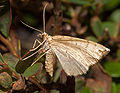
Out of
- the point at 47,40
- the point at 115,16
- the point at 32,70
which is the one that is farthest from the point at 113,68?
the point at 32,70

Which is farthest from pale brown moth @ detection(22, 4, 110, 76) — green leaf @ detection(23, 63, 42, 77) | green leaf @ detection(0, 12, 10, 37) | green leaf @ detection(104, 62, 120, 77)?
green leaf @ detection(104, 62, 120, 77)

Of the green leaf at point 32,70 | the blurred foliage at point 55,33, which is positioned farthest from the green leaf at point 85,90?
the green leaf at point 32,70

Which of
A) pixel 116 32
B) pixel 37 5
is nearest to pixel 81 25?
pixel 116 32

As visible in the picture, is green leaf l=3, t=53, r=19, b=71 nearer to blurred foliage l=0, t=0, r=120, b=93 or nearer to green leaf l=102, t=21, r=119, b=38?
blurred foliage l=0, t=0, r=120, b=93

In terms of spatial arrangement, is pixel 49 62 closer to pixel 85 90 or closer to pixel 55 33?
pixel 55 33

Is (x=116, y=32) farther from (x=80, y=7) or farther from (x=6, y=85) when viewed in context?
(x=6, y=85)

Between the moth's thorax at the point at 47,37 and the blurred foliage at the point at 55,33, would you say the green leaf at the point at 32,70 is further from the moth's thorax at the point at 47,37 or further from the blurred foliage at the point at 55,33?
the moth's thorax at the point at 47,37
